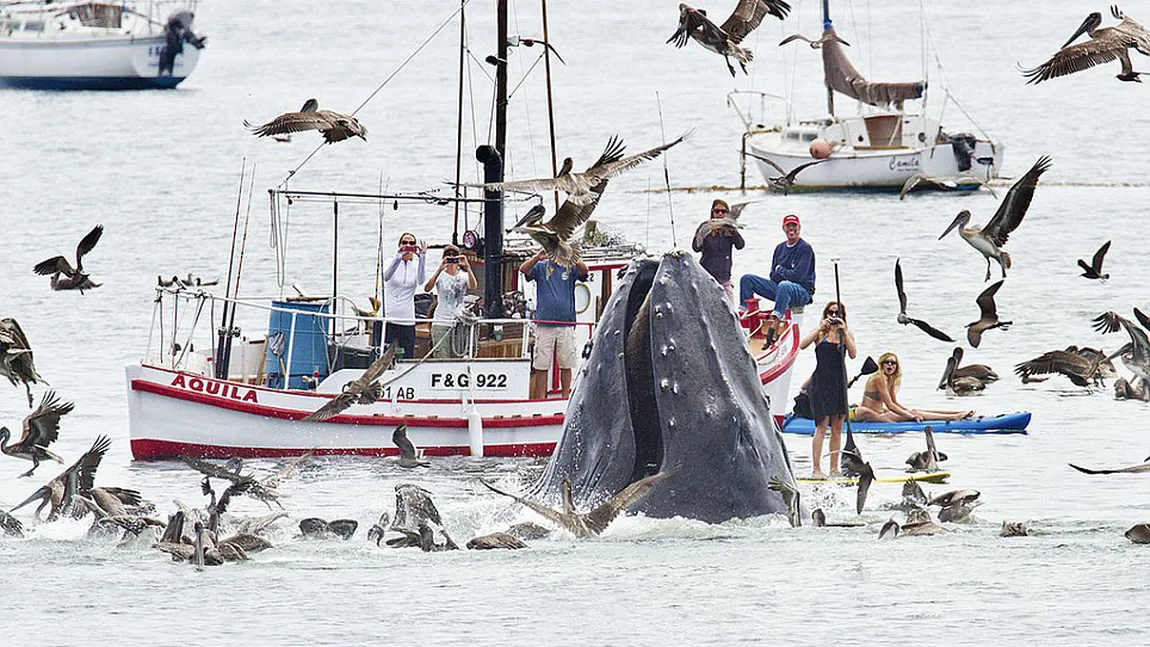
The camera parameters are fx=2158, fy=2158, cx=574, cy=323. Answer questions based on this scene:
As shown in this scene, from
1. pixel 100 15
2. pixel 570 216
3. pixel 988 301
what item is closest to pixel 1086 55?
pixel 988 301

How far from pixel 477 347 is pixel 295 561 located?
7.40 meters

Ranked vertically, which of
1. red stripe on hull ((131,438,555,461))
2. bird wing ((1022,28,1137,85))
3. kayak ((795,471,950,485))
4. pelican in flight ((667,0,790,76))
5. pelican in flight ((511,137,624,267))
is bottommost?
kayak ((795,471,950,485))

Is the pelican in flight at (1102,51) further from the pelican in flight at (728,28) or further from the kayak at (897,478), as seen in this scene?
the kayak at (897,478)

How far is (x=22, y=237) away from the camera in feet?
161

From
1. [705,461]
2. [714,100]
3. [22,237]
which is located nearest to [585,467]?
[705,461]

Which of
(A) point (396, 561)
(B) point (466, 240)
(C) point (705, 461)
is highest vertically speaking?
(B) point (466, 240)

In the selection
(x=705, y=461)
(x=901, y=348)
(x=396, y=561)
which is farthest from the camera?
(x=901, y=348)

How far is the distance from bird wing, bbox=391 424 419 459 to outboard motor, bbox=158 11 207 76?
82.9 m

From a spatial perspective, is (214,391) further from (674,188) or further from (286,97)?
(286,97)

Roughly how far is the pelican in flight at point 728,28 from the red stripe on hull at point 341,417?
17.6 ft

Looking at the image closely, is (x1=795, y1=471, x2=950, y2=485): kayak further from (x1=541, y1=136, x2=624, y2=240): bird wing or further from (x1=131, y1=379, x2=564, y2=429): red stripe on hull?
(x1=131, y1=379, x2=564, y2=429): red stripe on hull

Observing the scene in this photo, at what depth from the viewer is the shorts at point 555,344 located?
75.7 feet

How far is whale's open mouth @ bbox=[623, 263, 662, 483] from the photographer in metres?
13.5

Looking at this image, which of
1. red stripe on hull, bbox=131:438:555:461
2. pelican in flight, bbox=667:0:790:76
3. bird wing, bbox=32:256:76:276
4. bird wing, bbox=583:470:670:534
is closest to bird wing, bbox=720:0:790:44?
pelican in flight, bbox=667:0:790:76
